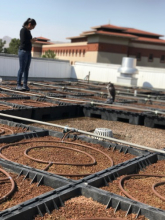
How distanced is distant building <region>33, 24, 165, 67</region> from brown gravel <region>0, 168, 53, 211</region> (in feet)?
130

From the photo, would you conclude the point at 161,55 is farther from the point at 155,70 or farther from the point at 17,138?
the point at 17,138

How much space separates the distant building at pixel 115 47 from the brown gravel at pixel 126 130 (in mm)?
33875

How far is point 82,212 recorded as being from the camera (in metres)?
3.27

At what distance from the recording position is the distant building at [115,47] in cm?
4312

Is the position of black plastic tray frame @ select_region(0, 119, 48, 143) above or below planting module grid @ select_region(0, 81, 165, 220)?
above

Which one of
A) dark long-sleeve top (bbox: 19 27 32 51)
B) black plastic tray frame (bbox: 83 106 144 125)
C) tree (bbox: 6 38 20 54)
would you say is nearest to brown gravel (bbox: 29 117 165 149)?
black plastic tray frame (bbox: 83 106 144 125)

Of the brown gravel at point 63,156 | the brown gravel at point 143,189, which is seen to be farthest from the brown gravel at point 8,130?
the brown gravel at point 143,189

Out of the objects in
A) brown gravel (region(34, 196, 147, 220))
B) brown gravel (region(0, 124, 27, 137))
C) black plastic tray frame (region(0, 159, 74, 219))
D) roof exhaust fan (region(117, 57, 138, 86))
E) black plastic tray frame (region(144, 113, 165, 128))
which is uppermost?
roof exhaust fan (region(117, 57, 138, 86))

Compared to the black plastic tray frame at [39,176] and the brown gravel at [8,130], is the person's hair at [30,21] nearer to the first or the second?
the brown gravel at [8,130]

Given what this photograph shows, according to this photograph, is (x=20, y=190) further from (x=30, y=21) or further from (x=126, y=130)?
Answer: (x=30, y=21)

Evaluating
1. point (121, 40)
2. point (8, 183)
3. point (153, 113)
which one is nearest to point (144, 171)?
point (8, 183)

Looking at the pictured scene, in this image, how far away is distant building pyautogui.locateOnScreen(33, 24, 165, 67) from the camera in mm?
43125

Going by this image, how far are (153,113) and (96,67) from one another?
A: 15.3 meters

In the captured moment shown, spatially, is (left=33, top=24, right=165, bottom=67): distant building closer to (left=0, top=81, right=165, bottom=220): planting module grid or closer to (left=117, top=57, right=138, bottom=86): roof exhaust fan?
(left=117, top=57, right=138, bottom=86): roof exhaust fan
